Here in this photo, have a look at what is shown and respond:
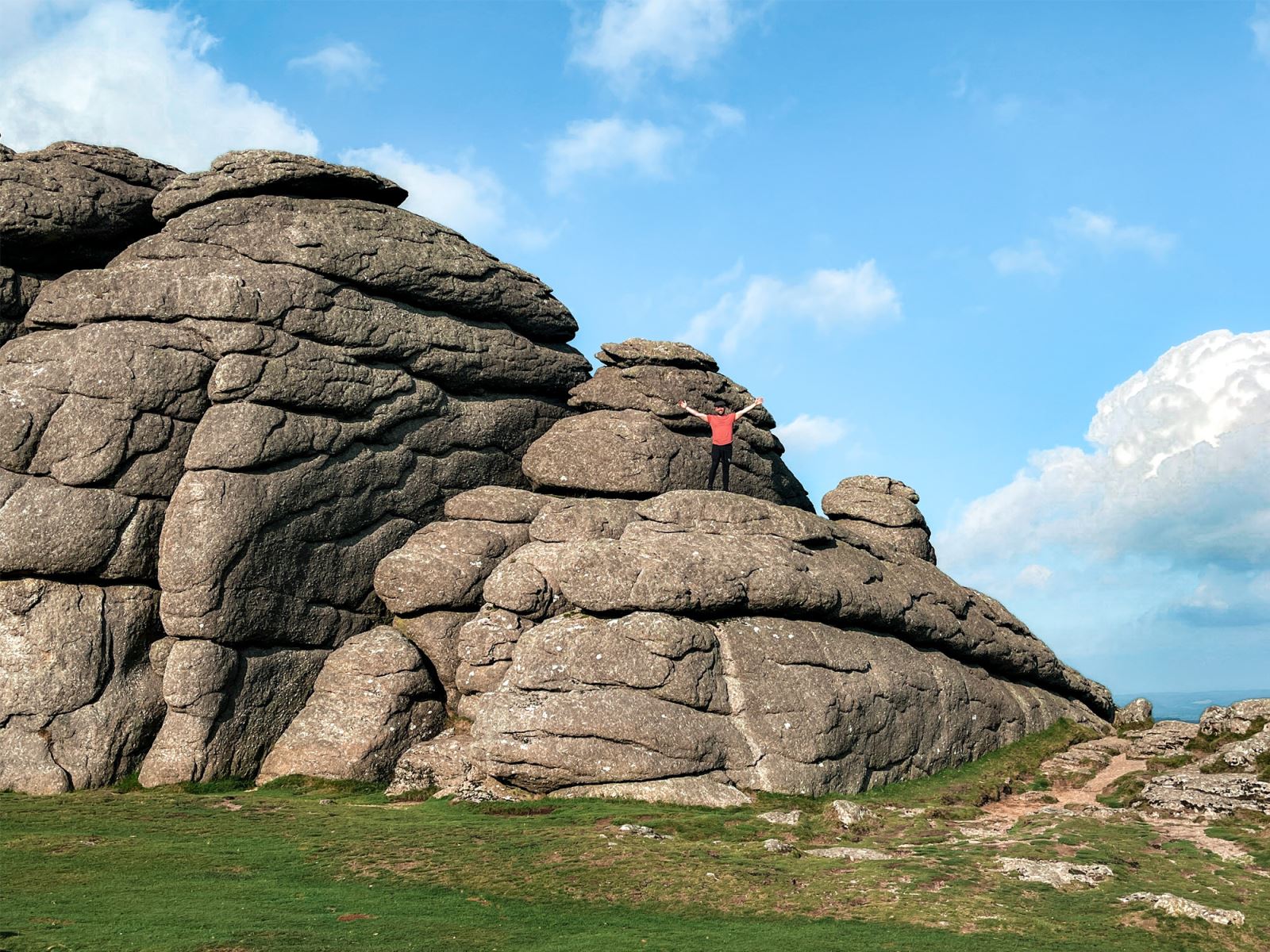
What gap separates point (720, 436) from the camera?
4722 cm

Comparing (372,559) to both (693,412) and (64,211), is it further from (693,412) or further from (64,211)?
(64,211)

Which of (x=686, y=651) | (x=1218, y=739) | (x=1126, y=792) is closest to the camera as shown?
(x=686, y=651)

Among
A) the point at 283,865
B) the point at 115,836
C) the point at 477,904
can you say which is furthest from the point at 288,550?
the point at 477,904

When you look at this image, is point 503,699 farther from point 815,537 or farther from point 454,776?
point 815,537

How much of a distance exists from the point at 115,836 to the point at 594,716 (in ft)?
45.1

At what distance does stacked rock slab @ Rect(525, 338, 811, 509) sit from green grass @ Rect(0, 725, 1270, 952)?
17121mm

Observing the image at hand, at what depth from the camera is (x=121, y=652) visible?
37469 millimetres

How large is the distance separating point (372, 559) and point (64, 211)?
20.6 m

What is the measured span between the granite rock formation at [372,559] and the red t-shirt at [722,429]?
6.34ft

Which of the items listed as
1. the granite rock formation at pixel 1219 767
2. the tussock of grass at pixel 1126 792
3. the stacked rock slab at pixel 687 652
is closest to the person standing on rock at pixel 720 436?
the stacked rock slab at pixel 687 652

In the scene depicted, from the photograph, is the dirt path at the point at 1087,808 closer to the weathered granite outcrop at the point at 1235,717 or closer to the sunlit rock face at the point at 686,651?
the sunlit rock face at the point at 686,651

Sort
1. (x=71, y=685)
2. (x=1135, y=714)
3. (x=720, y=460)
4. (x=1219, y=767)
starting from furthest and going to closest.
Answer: (x=1135, y=714) → (x=720, y=460) → (x=1219, y=767) → (x=71, y=685)

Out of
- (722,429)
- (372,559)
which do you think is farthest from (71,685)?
(722,429)

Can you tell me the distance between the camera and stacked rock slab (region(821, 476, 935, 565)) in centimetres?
5184
